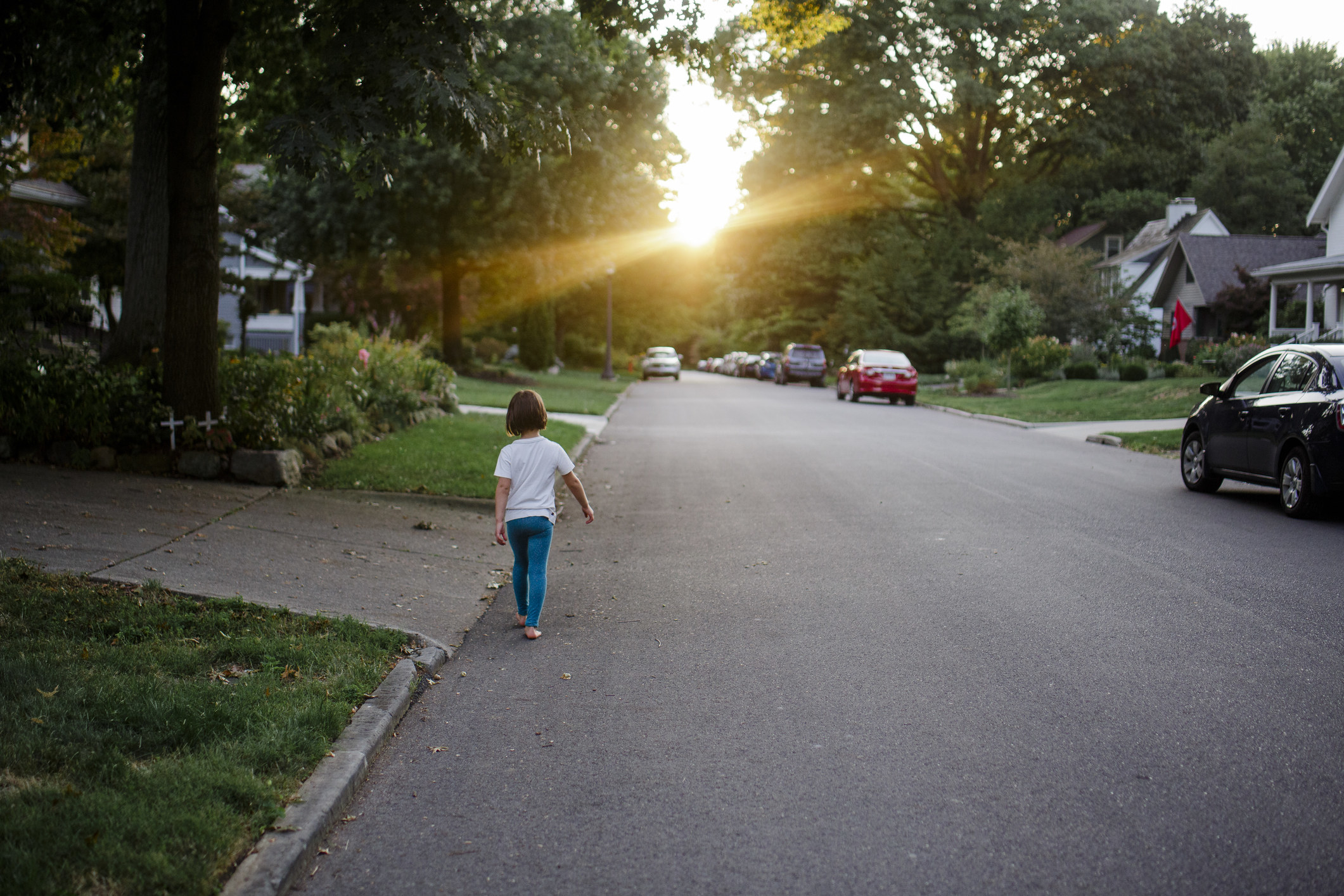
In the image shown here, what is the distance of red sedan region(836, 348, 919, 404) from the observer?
109 ft

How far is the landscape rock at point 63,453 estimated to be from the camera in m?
10.9

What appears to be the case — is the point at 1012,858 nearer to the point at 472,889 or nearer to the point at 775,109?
the point at 472,889

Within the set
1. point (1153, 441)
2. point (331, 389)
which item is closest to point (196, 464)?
point (331, 389)

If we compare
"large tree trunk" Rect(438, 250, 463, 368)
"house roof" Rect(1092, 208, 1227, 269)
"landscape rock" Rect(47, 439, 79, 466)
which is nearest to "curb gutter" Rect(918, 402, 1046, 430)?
"large tree trunk" Rect(438, 250, 463, 368)

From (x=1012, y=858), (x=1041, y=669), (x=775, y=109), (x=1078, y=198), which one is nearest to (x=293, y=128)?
(x=1041, y=669)

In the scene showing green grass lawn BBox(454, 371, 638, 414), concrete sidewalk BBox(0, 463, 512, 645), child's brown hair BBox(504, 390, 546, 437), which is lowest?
concrete sidewalk BBox(0, 463, 512, 645)

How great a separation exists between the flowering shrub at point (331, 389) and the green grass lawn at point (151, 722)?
5.36 m

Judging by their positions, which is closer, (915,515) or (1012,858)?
(1012,858)

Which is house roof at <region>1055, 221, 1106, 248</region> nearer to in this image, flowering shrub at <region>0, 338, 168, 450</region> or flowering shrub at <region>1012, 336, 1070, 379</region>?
flowering shrub at <region>1012, 336, 1070, 379</region>

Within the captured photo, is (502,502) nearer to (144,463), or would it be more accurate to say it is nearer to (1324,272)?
(144,463)

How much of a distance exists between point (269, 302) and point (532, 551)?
52116 millimetres

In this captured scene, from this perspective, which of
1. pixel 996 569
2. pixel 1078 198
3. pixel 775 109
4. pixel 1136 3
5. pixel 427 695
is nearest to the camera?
pixel 427 695

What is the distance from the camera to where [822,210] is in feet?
169

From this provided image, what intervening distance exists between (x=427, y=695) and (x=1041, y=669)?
2.98m
